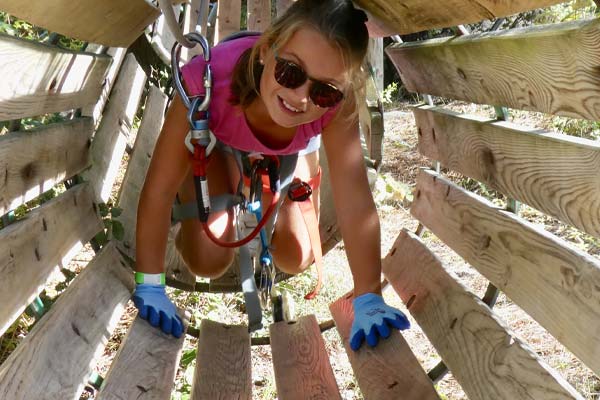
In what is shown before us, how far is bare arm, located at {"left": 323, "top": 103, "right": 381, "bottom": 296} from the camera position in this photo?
8.52 ft

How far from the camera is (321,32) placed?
2250 millimetres

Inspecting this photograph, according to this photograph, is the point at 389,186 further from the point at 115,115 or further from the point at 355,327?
the point at 355,327

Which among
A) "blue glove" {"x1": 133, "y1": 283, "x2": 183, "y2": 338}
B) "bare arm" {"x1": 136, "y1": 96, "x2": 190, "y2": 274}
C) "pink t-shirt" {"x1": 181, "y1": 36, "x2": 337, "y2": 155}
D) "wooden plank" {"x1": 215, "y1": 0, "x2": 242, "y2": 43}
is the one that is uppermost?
"wooden plank" {"x1": 215, "y1": 0, "x2": 242, "y2": 43}

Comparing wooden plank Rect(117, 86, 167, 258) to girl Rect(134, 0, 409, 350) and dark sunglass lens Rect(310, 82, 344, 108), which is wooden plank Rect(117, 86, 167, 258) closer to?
girl Rect(134, 0, 409, 350)

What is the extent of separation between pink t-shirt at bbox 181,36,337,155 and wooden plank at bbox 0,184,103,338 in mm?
516

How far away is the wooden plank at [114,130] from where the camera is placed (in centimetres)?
285

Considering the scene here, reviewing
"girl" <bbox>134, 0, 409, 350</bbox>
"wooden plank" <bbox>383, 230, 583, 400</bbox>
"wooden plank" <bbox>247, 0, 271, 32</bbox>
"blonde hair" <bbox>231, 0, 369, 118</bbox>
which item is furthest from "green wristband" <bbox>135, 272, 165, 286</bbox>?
"wooden plank" <bbox>247, 0, 271, 32</bbox>

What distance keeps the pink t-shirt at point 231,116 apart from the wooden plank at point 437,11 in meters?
0.37

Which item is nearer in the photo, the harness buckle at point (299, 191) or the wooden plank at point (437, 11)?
the wooden plank at point (437, 11)

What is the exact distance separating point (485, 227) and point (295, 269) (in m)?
1.17

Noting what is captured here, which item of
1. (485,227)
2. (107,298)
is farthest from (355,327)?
(107,298)

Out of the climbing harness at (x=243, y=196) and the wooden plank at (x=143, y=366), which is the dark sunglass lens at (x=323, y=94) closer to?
the climbing harness at (x=243, y=196)

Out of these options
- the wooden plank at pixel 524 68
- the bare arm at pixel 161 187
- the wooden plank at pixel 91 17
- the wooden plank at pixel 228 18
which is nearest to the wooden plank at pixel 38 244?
the bare arm at pixel 161 187

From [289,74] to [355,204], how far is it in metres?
0.61
